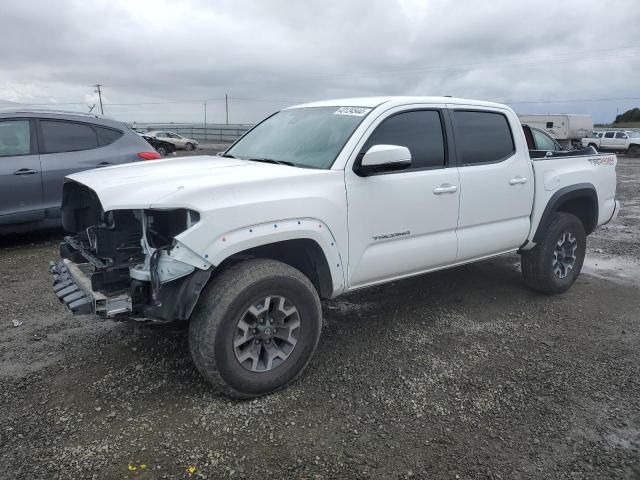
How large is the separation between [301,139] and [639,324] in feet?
11.3

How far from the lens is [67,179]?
368 centimetres

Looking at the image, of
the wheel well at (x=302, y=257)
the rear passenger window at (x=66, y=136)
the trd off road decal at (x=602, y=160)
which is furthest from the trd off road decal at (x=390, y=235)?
the rear passenger window at (x=66, y=136)

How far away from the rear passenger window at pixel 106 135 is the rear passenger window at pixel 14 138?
2.72 ft

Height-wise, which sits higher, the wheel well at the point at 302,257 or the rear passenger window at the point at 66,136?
the rear passenger window at the point at 66,136

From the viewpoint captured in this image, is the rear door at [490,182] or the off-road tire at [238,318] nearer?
the off-road tire at [238,318]

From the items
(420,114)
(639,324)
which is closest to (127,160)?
(420,114)

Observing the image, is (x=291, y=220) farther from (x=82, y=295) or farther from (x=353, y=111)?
(x=82, y=295)

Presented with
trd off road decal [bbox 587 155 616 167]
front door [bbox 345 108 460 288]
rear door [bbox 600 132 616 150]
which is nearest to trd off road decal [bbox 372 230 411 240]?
front door [bbox 345 108 460 288]

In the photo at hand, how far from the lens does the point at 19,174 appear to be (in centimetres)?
620

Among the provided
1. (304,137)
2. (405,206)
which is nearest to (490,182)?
(405,206)

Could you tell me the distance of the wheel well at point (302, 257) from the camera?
131 inches

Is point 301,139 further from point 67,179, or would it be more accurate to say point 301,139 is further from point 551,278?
point 551,278

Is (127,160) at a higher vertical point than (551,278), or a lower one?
higher

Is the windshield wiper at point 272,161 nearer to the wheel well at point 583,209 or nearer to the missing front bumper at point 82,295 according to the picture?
the missing front bumper at point 82,295
